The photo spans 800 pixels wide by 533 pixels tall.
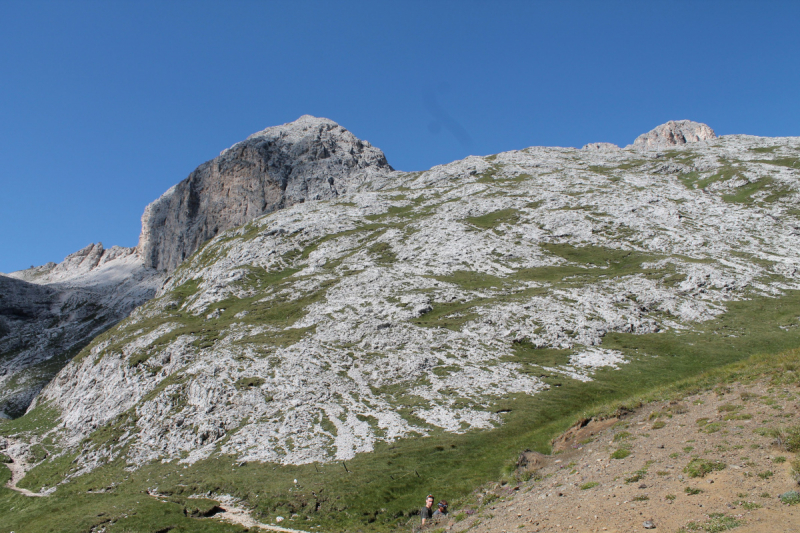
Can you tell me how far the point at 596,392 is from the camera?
48.6 meters

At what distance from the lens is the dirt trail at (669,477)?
16375mm

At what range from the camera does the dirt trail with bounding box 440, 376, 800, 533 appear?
53.7ft

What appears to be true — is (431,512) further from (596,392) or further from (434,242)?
(434,242)

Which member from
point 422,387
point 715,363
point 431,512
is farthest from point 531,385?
point 431,512

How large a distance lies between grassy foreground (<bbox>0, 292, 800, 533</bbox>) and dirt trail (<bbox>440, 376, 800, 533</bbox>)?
3922 millimetres

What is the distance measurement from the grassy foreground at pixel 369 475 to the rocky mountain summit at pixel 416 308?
2.47 m

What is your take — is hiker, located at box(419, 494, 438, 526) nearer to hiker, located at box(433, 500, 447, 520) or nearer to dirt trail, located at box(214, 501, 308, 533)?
hiker, located at box(433, 500, 447, 520)

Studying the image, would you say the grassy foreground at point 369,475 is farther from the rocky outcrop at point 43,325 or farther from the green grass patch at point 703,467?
the rocky outcrop at point 43,325

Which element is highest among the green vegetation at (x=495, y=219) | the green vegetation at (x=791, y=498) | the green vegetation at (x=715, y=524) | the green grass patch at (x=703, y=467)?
the green vegetation at (x=495, y=219)

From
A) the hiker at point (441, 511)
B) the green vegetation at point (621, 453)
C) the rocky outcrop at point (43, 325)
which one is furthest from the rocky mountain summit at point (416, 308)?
the rocky outcrop at point (43, 325)

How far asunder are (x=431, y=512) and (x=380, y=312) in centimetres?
4548

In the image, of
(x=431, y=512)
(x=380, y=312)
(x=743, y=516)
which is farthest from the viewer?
(x=380, y=312)

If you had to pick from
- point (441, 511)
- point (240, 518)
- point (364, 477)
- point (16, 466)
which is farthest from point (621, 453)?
point (16, 466)

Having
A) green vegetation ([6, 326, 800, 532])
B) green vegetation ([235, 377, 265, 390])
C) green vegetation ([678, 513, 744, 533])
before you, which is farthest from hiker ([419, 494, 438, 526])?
green vegetation ([235, 377, 265, 390])
